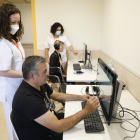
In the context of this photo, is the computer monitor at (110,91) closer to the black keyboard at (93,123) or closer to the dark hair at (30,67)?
the black keyboard at (93,123)

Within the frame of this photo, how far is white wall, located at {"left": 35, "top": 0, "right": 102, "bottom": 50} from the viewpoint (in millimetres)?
3424

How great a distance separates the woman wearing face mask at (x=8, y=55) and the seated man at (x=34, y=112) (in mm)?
394

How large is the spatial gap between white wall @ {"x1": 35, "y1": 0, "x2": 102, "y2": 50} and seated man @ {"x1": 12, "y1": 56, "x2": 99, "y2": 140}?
266 cm

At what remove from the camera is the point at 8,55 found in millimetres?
1373

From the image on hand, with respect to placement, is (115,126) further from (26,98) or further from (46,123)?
(26,98)

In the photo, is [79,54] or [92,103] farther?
[79,54]

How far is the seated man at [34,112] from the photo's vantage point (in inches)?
37.2

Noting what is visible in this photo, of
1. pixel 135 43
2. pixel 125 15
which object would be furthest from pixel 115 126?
pixel 125 15

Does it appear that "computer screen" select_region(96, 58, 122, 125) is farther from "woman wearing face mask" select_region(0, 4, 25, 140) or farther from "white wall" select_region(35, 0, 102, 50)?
"white wall" select_region(35, 0, 102, 50)

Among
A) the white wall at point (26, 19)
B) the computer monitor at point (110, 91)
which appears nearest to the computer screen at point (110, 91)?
the computer monitor at point (110, 91)

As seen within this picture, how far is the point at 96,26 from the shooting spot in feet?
11.8

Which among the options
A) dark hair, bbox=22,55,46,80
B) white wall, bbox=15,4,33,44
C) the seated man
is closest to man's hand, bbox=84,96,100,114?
the seated man

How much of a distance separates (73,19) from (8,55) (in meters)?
2.54

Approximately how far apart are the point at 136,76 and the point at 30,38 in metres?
4.74
